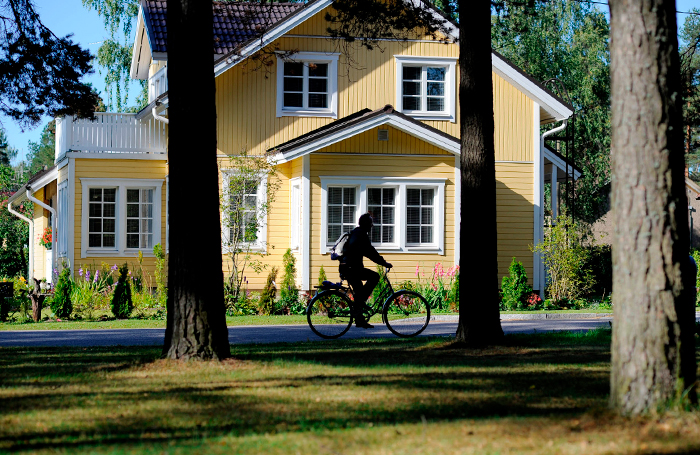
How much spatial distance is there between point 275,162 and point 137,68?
1206 centimetres

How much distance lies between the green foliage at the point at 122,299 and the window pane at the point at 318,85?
24.7 ft

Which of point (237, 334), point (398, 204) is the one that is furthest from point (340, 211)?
point (237, 334)

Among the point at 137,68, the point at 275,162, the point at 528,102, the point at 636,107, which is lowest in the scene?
the point at 636,107

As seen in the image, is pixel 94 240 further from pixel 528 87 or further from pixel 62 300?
pixel 528 87

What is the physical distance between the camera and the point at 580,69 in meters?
41.6

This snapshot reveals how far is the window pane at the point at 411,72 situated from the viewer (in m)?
23.2

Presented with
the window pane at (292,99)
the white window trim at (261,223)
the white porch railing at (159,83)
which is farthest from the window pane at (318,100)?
the white porch railing at (159,83)

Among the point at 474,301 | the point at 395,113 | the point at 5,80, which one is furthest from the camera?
the point at 395,113

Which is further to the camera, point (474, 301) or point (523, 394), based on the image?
point (474, 301)

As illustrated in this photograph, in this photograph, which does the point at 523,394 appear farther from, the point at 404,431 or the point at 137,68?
the point at 137,68

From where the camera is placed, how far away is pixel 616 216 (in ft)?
19.0

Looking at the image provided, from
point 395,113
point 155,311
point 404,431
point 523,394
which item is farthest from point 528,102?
point 404,431

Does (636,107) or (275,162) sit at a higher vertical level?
(275,162)

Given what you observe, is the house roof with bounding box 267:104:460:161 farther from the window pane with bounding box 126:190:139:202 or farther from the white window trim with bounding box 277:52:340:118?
the window pane with bounding box 126:190:139:202
